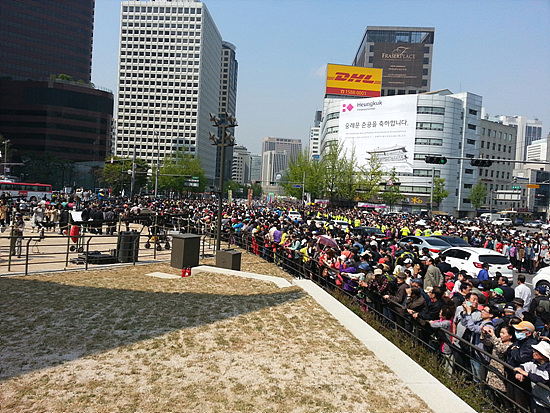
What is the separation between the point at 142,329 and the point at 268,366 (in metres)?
2.94

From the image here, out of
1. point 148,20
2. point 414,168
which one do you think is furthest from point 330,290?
point 148,20

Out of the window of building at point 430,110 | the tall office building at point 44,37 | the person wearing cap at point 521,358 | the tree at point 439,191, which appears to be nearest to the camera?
the person wearing cap at point 521,358

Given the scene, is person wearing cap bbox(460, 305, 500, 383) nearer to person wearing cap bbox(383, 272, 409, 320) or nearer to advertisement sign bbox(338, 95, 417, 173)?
person wearing cap bbox(383, 272, 409, 320)

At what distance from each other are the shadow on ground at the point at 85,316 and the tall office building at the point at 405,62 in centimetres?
13656

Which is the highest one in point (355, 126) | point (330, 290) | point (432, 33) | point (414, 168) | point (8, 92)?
point (432, 33)

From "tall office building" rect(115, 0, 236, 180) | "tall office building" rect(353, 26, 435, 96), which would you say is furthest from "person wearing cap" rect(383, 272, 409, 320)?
"tall office building" rect(115, 0, 236, 180)

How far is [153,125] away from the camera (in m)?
168

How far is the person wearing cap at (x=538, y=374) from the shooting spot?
17.1 ft

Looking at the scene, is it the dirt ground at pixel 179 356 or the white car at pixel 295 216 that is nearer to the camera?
the dirt ground at pixel 179 356

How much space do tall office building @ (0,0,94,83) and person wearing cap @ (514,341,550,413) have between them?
503 feet

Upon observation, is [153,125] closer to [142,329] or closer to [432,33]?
[432,33]

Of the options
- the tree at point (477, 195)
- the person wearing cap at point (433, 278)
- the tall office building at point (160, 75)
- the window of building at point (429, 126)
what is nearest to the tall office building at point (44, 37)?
the tall office building at point (160, 75)

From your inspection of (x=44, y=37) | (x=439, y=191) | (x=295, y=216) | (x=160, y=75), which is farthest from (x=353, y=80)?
(x=44, y=37)

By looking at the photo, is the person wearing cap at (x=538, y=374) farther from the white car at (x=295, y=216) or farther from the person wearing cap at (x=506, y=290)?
the white car at (x=295, y=216)
